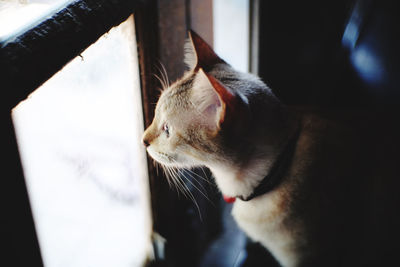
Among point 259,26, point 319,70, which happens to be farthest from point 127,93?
point 319,70

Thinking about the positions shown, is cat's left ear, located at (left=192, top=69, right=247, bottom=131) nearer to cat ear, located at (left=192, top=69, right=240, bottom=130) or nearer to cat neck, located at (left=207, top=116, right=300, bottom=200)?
cat ear, located at (left=192, top=69, right=240, bottom=130)

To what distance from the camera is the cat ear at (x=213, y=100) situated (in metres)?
0.58

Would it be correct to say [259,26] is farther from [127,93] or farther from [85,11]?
[85,11]

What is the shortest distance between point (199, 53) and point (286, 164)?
1.26ft

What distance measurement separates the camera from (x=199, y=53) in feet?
2.78

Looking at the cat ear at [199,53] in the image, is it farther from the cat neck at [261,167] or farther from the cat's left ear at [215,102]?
the cat neck at [261,167]

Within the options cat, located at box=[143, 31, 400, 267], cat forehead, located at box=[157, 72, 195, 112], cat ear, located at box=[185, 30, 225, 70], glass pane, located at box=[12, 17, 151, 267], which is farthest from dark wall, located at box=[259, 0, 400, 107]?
glass pane, located at box=[12, 17, 151, 267]

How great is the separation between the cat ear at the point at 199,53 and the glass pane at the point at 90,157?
6.3 inches

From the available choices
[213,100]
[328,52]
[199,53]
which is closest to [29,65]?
[213,100]

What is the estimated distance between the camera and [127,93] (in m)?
0.91

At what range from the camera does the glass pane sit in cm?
65

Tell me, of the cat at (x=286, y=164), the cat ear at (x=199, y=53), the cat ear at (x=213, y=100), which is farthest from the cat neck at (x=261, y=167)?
the cat ear at (x=199, y=53)

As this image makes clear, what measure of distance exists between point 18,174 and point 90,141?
1.11 feet

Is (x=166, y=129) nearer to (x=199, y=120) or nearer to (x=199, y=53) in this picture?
(x=199, y=120)
